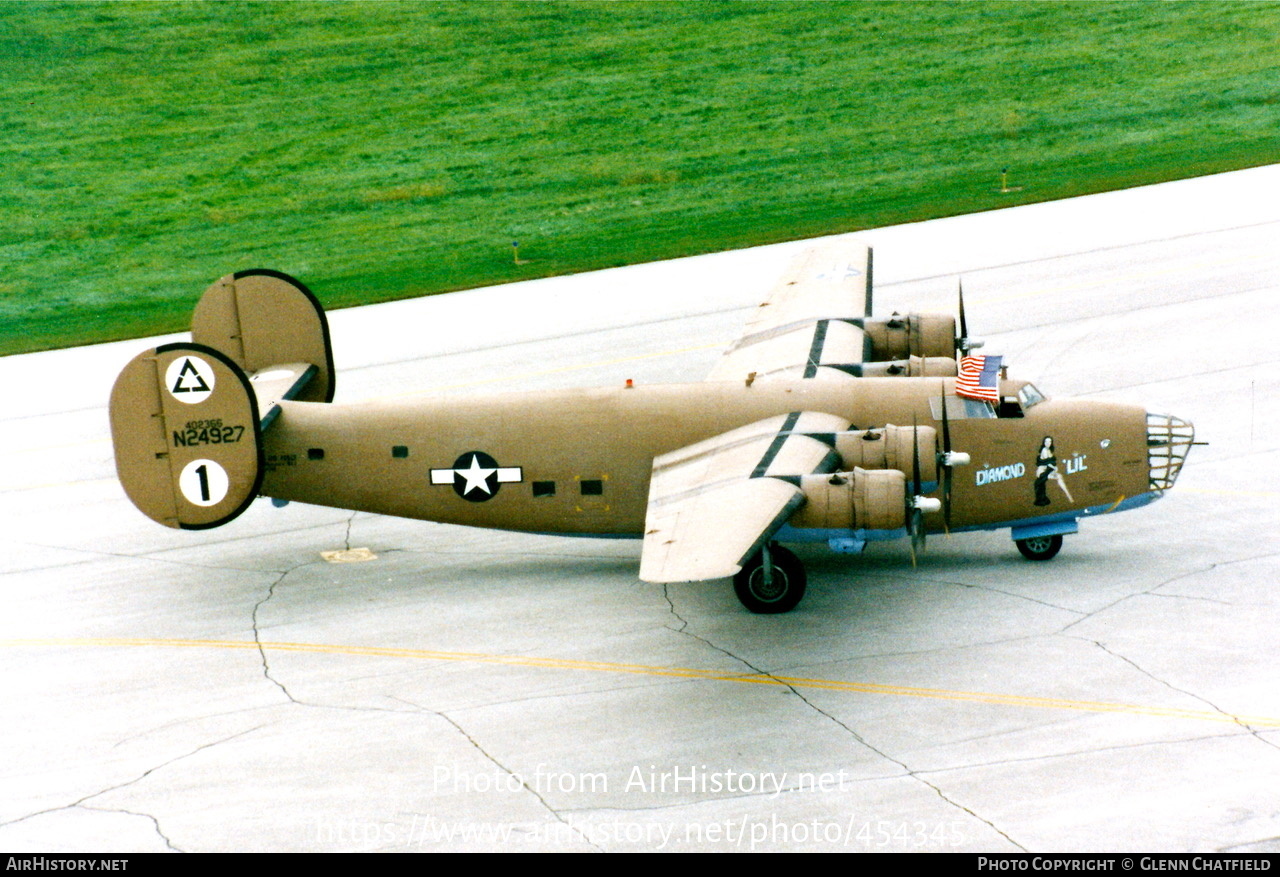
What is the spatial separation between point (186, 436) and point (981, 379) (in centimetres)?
1341

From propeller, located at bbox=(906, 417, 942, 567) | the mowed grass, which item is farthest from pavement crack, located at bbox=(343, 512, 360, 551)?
the mowed grass

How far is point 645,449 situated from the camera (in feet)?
81.4

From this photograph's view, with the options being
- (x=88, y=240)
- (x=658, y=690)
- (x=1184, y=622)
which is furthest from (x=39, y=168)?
(x=1184, y=622)

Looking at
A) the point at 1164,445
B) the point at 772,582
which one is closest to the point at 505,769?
the point at 772,582

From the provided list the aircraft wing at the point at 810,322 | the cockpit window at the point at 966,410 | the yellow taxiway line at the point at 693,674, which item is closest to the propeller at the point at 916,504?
the cockpit window at the point at 966,410

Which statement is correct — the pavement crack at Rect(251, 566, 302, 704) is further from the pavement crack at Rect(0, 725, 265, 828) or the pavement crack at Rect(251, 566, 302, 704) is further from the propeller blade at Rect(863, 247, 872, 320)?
the propeller blade at Rect(863, 247, 872, 320)

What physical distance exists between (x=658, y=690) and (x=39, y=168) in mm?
47333

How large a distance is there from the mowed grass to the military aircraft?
19824 millimetres

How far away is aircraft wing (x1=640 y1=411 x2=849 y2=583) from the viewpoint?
19516 mm

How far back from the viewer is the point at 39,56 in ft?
218

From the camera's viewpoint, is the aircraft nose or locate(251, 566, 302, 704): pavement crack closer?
locate(251, 566, 302, 704): pavement crack

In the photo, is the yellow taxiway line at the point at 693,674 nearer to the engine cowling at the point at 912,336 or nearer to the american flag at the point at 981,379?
the american flag at the point at 981,379
